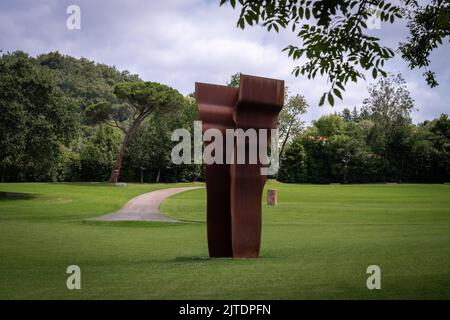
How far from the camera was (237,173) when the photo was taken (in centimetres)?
1031

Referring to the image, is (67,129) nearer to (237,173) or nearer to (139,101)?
(139,101)

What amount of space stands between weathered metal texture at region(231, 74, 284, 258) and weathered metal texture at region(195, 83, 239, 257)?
1.43 feet

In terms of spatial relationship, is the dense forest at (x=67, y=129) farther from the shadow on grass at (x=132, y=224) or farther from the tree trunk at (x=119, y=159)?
the shadow on grass at (x=132, y=224)

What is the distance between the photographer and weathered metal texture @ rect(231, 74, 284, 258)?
1014 cm

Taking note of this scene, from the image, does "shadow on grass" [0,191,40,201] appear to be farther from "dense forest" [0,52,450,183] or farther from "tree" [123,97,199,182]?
"tree" [123,97,199,182]

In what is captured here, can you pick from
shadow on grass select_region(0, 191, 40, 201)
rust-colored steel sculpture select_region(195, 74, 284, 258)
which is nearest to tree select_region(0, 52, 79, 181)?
shadow on grass select_region(0, 191, 40, 201)

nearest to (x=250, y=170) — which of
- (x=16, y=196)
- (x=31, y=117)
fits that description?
(x=31, y=117)

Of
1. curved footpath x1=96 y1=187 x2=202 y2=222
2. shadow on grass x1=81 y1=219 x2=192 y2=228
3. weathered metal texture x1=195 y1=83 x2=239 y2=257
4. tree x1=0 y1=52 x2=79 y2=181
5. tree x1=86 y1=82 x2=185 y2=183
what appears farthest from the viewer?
tree x1=86 y1=82 x2=185 y2=183

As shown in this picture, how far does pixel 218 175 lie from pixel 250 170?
2.39 ft

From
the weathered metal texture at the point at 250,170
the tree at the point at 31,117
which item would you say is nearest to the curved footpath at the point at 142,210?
the tree at the point at 31,117
